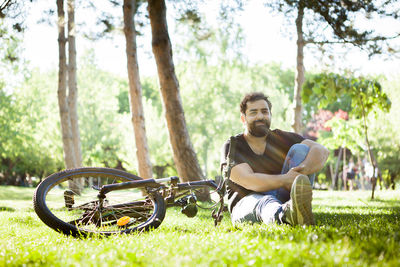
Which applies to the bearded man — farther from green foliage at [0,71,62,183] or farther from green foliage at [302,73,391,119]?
green foliage at [0,71,62,183]

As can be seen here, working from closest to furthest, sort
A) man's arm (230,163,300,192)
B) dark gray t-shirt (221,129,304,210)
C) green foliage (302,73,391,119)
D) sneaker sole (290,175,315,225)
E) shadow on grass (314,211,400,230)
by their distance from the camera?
sneaker sole (290,175,315,225) < shadow on grass (314,211,400,230) < man's arm (230,163,300,192) < dark gray t-shirt (221,129,304,210) < green foliage (302,73,391,119)

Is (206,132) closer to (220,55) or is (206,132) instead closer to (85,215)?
(220,55)

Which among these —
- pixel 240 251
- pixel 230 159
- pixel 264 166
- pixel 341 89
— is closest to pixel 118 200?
pixel 230 159

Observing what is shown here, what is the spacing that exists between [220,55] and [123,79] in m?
20.6

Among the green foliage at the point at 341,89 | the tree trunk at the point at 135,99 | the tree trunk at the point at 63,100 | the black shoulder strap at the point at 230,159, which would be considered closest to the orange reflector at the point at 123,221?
the black shoulder strap at the point at 230,159

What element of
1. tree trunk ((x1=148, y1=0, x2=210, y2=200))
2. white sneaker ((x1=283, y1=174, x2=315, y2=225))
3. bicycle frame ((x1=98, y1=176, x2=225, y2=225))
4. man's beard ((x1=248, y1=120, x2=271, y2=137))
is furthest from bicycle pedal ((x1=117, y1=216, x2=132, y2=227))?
tree trunk ((x1=148, y1=0, x2=210, y2=200))

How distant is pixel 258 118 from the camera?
14.1ft

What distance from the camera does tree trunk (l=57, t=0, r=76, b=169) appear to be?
39.6 feet

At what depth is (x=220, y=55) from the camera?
96.6 feet

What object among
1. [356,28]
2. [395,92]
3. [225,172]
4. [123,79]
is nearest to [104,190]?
[225,172]

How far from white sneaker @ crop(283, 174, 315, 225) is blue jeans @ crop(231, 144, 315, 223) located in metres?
0.27

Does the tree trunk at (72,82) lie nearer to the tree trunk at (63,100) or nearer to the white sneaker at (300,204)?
the tree trunk at (63,100)

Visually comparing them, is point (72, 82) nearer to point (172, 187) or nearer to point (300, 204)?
point (172, 187)

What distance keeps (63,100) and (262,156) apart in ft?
31.9
